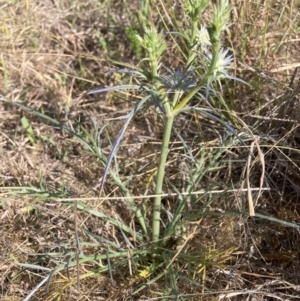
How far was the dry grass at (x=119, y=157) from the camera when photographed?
1.28 metres

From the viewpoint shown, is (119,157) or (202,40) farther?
(119,157)

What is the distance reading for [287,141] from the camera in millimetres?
1503

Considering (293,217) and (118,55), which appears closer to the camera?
(293,217)

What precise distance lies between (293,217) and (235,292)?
0.28 m

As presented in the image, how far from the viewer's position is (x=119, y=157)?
1.55 m

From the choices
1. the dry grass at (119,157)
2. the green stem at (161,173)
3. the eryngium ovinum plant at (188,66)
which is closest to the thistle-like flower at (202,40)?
the eryngium ovinum plant at (188,66)

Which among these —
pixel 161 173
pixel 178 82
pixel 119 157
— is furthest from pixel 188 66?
pixel 119 157

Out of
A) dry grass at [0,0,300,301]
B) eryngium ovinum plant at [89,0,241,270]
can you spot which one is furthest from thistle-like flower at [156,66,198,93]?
dry grass at [0,0,300,301]

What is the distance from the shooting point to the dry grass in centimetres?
128

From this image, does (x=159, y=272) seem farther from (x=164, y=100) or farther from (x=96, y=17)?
(x=96, y=17)

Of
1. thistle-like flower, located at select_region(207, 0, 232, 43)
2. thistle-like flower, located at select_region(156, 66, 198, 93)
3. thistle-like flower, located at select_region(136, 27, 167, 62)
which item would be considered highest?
thistle-like flower, located at select_region(207, 0, 232, 43)

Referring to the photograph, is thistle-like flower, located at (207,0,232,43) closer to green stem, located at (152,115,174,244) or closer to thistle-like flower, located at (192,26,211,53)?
thistle-like flower, located at (192,26,211,53)

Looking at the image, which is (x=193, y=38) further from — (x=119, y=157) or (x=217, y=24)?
(x=119, y=157)

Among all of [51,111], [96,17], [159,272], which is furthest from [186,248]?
[96,17]
